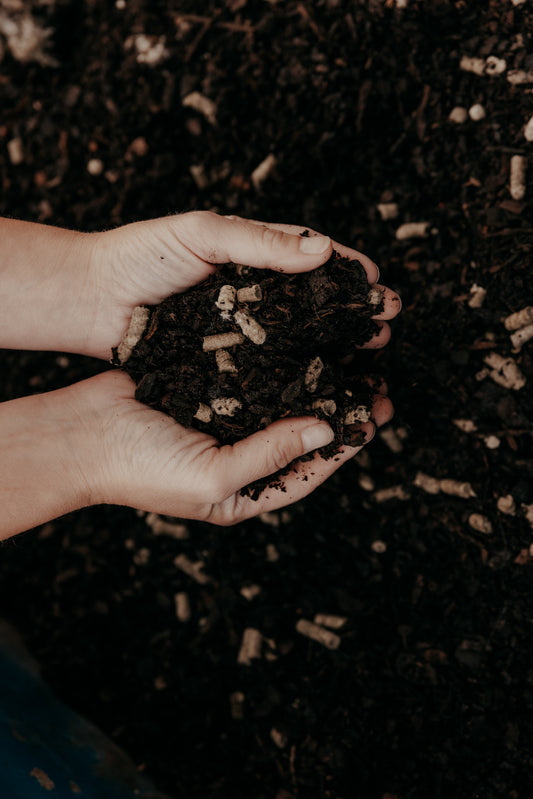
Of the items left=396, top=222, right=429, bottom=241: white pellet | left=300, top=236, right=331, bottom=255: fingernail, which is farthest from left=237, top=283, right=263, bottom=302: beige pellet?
left=396, top=222, right=429, bottom=241: white pellet

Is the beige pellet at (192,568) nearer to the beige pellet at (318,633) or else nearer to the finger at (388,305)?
the beige pellet at (318,633)

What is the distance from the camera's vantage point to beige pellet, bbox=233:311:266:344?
87.4 inches

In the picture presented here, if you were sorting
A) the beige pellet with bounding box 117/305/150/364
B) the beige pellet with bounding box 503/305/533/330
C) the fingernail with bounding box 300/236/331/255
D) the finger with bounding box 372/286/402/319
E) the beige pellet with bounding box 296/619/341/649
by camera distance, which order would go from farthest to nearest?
the beige pellet with bounding box 296/619/341/649 → the beige pellet with bounding box 503/305/533/330 → the beige pellet with bounding box 117/305/150/364 → the finger with bounding box 372/286/402/319 → the fingernail with bounding box 300/236/331/255

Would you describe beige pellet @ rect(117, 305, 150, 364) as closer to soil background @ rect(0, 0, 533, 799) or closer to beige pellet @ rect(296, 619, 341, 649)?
soil background @ rect(0, 0, 533, 799)

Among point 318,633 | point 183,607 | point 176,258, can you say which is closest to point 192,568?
point 183,607

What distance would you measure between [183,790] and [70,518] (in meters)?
1.63

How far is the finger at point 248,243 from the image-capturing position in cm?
215

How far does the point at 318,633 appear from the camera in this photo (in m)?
2.96

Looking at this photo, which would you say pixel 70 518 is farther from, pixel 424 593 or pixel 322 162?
pixel 322 162

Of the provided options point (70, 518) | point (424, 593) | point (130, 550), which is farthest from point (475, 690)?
point (70, 518)

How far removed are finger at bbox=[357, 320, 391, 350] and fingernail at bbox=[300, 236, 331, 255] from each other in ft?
1.62

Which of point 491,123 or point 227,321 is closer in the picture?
point 227,321

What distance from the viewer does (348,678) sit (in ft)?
9.53

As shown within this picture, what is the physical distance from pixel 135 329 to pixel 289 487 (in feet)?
3.15
